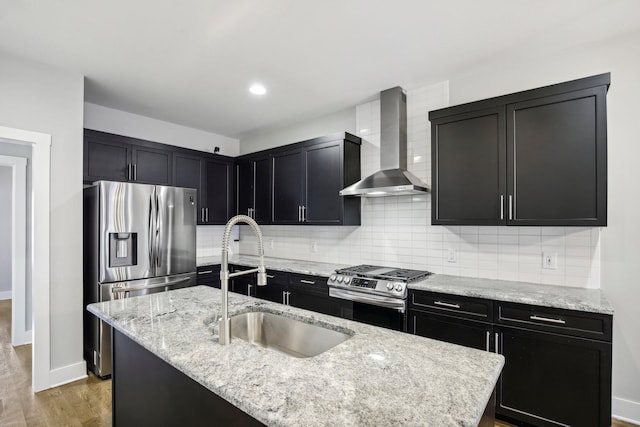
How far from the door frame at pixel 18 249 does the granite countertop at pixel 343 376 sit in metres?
3.40

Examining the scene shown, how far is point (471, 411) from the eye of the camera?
86 cm

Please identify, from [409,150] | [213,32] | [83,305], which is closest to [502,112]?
[409,150]

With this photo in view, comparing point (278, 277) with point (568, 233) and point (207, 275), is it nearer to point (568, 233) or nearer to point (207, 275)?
point (207, 275)

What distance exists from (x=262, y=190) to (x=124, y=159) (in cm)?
157

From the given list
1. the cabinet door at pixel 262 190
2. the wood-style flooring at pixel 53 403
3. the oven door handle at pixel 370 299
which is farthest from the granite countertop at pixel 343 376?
the cabinet door at pixel 262 190

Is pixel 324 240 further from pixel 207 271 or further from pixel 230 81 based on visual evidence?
pixel 230 81

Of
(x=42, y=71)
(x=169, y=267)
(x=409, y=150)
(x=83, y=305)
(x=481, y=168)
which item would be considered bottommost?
(x=83, y=305)

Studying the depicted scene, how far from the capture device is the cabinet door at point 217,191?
173 inches

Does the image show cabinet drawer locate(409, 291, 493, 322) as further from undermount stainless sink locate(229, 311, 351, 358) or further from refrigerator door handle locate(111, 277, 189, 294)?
refrigerator door handle locate(111, 277, 189, 294)

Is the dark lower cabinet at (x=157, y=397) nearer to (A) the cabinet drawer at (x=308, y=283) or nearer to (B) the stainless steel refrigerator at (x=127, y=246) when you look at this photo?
(B) the stainless steel refrigerator at (x=127, y=246)

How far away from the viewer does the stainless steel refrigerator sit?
9.70 ft

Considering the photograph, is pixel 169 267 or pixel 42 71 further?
pixel 169 267

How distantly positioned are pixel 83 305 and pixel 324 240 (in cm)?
252

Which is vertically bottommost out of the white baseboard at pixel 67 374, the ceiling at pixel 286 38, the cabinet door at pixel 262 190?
the white baseboard at pixel 67 374
